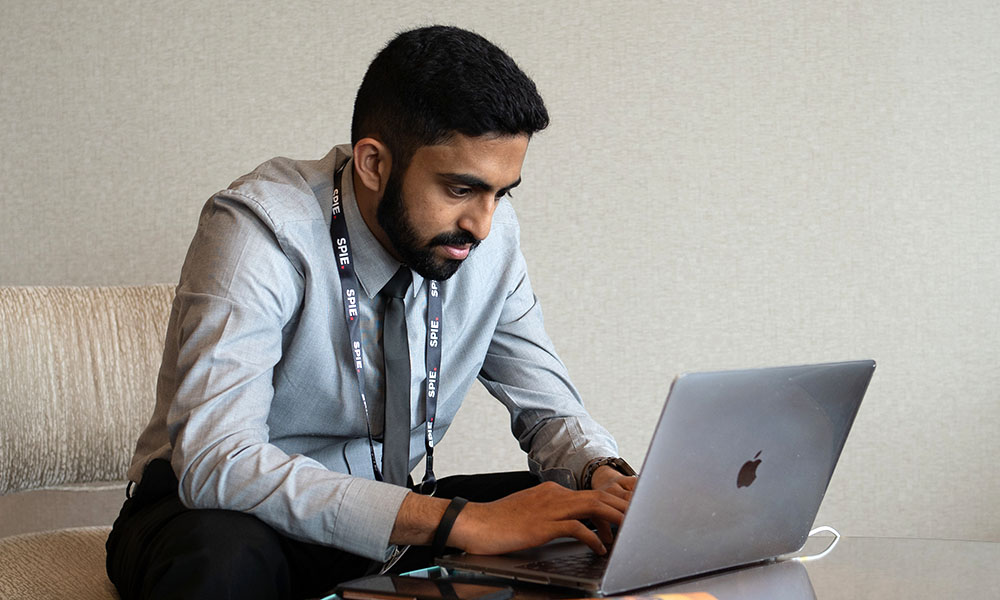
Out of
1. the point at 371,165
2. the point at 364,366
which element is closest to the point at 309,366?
the point at 364,366

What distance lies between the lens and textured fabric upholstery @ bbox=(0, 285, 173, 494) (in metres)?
1.65

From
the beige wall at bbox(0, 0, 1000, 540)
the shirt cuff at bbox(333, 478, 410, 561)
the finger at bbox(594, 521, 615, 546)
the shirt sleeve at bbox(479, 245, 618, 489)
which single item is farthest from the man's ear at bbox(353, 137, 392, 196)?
the beige wall at bbox(0, 0, 1000, 540)

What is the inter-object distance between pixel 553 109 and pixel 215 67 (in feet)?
2.66

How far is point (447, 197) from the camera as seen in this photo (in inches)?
54.6

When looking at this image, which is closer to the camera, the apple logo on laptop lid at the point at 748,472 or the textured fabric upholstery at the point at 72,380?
the apple logo on laptop lid at the point at 748,472

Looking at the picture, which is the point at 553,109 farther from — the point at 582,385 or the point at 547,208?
the point at 582,385

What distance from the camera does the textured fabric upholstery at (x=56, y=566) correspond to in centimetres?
131

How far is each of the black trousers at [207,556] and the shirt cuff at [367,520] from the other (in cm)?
8

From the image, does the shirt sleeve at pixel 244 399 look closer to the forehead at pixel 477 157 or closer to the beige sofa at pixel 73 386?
the forehead at pixel 477 157

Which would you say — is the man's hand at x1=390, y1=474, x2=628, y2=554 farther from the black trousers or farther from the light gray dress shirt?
the black trousers

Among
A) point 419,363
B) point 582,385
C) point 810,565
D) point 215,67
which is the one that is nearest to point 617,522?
point 810,565

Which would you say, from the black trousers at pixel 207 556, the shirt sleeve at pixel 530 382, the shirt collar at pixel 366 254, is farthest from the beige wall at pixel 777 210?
the black trousers at pixel 207 556

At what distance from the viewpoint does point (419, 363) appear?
151cm

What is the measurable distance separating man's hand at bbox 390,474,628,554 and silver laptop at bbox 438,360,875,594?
2 centimetres
